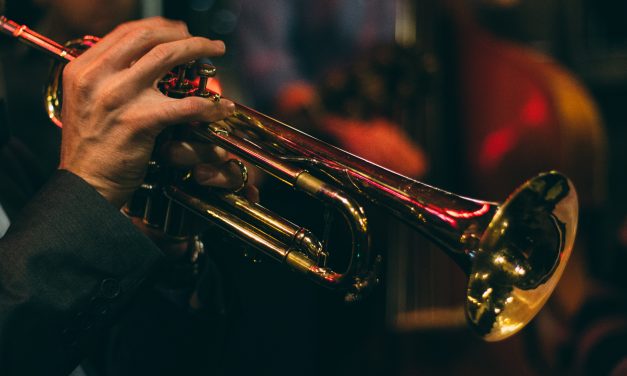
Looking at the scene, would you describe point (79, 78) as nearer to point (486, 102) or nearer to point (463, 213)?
point (463, 213)

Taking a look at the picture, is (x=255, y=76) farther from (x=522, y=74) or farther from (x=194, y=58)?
(x=194, y=58)

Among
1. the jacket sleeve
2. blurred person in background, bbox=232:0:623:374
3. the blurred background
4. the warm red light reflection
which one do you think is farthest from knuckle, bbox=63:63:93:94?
blurred person in background, bbox=232:0:623:374

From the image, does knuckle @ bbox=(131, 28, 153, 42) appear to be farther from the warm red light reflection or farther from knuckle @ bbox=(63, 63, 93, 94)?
the warm red light reflection

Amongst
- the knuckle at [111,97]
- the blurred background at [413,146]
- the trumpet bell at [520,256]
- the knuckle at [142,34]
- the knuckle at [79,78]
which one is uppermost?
the knuckle at [142,34]

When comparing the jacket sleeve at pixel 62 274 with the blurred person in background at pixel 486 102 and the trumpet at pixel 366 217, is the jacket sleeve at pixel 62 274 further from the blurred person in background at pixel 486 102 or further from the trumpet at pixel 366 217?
the blurred person in background at pixel 486 102

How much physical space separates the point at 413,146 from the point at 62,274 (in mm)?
1236

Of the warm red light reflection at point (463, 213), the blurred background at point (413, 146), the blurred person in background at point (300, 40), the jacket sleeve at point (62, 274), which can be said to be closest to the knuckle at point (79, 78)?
the jacket sleeve at point (62, 274)

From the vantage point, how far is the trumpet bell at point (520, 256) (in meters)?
0.86

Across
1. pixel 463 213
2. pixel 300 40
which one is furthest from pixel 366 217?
pixel 300 40

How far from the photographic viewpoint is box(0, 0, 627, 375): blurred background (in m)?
1.53

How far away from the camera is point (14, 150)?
1112mm

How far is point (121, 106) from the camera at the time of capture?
79cm

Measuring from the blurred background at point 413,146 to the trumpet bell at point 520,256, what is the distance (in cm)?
55

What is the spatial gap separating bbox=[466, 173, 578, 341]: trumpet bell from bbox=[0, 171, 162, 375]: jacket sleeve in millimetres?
439
